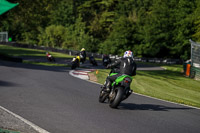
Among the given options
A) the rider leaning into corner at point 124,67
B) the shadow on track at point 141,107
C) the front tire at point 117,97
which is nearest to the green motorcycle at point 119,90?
the front tire at point 117,97

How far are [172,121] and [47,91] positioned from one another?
16.1ft

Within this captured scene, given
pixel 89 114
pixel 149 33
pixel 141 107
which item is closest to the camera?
pixel 89 114

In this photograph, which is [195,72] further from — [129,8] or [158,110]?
[129,8]

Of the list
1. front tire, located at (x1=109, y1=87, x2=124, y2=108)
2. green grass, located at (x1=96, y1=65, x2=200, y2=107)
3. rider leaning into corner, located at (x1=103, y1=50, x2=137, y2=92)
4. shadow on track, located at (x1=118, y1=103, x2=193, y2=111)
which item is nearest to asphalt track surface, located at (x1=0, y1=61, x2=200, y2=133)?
shadow on track, located at (x1=118, y1=103, x2=193, y2=111)

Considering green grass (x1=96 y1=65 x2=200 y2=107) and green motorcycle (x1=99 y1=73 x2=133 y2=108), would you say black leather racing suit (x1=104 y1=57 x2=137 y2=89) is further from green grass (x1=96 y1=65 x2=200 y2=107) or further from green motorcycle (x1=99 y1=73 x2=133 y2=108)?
green grass (x1=96 y1=65 x2=200 y2=107)

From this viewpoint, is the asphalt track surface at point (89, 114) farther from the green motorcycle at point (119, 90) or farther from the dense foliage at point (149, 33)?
the dense foliage at point (149, 33)

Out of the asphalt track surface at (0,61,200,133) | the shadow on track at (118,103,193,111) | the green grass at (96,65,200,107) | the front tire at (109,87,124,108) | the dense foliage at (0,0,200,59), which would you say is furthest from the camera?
the dense foliage at (0,0,200,59)

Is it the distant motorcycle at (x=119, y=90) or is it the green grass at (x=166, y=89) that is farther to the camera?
the green grass at (x=166, y=89)

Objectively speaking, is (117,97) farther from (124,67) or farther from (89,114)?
(89,114)

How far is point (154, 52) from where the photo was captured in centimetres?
5653

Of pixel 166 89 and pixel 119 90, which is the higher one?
pixel 119 90

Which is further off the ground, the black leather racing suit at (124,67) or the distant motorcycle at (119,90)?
the black leather racing suit at (124,67)

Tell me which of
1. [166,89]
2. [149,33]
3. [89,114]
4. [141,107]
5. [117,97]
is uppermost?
[149,33]

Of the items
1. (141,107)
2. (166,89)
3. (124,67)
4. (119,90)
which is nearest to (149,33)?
(166,89)
